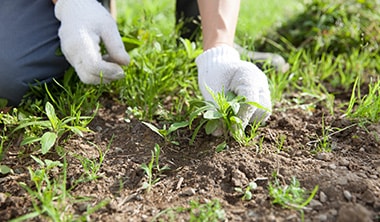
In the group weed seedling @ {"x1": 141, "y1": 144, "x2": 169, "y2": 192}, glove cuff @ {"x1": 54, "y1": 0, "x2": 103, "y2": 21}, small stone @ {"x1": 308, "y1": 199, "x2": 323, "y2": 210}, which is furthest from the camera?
glove cuff @ {"x1": 54, "y1": 0, "x2": 103, "y2": 21}

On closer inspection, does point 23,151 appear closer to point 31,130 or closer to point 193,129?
point 31,130

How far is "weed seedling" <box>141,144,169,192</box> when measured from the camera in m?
1.43

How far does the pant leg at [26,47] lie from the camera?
1895mm

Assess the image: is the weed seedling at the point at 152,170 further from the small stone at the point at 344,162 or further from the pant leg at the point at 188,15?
the pant leg at the point at 188,15

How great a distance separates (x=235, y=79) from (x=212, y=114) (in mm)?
186

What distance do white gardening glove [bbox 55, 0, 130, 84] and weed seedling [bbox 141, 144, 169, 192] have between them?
414 millimetres

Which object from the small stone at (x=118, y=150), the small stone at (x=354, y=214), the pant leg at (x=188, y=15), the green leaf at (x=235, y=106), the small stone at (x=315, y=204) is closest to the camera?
the small stone at (x=354, y=214)

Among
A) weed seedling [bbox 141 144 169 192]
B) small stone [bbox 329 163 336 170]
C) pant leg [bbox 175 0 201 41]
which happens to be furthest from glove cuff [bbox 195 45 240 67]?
pant leg [bbox 175 0 201 41]

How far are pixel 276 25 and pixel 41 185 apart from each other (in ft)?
6.14

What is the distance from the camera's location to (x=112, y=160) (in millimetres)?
1577

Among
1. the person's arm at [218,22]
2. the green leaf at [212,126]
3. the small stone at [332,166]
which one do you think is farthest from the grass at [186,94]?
the person's arm at [218,22]

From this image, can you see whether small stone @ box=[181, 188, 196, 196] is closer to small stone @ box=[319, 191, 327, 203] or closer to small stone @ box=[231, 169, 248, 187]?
small stone @ box=[231, 169, 248, 187]

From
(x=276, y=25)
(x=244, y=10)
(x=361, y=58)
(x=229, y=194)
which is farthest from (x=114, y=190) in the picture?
(x=244, y=10)

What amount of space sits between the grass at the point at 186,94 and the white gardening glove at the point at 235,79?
53 mm
